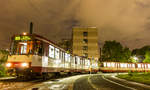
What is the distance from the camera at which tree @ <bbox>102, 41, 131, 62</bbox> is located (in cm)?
5647

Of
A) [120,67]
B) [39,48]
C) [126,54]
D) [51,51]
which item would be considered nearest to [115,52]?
[126,54]

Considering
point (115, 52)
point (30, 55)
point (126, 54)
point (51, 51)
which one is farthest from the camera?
point (126, 54)

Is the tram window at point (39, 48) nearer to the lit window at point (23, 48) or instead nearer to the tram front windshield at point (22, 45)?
the tram front windshield at point (22, 45)

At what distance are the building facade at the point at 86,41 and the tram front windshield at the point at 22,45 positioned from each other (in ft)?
175

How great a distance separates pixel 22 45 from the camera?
13406mm

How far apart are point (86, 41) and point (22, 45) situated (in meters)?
55.9

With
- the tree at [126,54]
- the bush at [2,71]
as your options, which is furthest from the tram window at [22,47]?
the tree at [126,54]

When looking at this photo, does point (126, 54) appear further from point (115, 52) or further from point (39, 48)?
point (39, 48)

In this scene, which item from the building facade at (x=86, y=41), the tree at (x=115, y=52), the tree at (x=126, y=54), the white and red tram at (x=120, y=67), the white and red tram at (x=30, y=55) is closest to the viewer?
the white and red tram at (x=30, y=55)

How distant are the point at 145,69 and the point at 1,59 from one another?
42.8 meters

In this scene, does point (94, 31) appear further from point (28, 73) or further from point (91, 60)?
point (28, 73)

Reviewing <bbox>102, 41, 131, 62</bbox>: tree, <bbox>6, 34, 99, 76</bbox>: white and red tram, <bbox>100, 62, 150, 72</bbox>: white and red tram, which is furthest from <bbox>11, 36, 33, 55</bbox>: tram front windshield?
<bbox>102, 41, 131, 62</bbox>: tree

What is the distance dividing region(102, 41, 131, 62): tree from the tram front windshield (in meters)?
Result: 47.4

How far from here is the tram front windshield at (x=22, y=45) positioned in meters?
13.2
